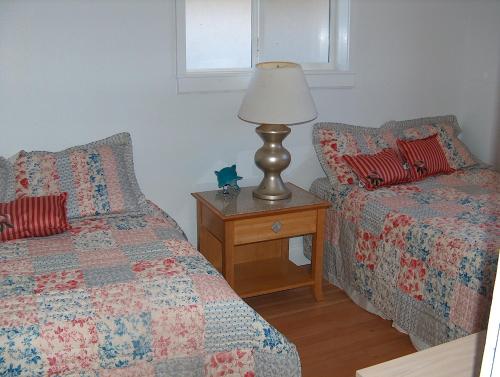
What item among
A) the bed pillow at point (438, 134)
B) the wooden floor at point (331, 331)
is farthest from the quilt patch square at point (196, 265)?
the bed pillow at point (438, 134)

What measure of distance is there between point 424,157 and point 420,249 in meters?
0.86

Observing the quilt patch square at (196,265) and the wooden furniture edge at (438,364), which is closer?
the wooden furniture edge at (438,364)

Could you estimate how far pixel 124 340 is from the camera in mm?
1798

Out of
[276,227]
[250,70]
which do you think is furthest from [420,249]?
[250,70]

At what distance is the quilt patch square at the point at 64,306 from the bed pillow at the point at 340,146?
5.75ft

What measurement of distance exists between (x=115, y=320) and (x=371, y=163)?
73.0 inches

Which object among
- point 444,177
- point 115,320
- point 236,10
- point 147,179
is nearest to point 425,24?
point 444,177

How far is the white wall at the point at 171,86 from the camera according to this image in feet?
9.12

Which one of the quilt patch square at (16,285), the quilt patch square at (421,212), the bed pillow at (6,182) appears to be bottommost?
the quilt patch square at (16,285)

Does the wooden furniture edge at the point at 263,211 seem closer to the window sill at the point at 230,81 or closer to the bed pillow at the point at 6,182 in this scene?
the window sill at the point at 230,81

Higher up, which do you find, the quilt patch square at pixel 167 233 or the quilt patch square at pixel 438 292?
the quilt patch square at pixel 167 233

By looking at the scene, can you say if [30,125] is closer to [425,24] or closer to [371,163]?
[371,163]

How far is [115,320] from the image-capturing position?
1814 mm

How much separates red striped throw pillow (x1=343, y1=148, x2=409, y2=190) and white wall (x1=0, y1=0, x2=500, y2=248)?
14.4 inches
